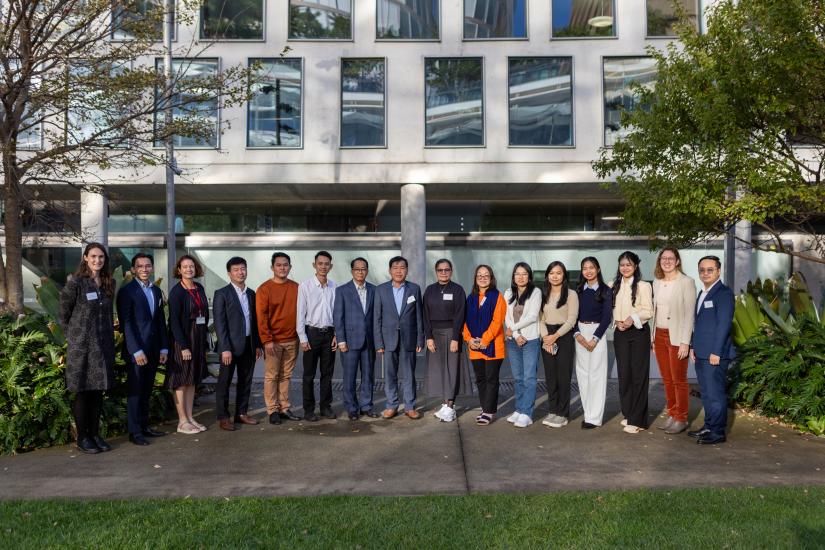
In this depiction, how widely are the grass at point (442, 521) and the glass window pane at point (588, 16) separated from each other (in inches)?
566

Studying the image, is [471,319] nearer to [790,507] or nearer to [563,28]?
[790,507]

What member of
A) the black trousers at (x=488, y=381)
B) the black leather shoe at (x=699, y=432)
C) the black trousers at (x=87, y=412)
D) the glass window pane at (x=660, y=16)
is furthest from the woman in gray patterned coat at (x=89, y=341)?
the glass window pane at (x=660, y=16)

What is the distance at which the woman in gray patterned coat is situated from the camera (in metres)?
6.45

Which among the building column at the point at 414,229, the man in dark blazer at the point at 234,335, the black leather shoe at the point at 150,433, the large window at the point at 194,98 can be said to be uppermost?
the large window at the point at 194,98

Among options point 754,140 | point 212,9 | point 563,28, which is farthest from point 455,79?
point 754,140

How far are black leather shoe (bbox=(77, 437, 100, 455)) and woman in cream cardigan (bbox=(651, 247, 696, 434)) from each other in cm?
565

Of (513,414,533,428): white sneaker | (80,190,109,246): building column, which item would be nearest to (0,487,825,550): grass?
(513,414,533,428): white sneaker

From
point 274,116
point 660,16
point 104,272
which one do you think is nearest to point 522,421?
point 104,272

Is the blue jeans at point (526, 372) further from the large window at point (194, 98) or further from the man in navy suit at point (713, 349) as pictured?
the large window at point (194, 98)

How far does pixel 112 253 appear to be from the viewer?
19156mm

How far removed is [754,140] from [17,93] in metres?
8.82

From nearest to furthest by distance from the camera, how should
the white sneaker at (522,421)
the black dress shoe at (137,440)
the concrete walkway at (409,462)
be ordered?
the concrete walkway at (409,462) → the black dress shoe at (137,440) → the white sneaker at (522,421)

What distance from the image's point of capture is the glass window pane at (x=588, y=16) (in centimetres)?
1733

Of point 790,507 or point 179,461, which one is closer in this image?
point 790,507
